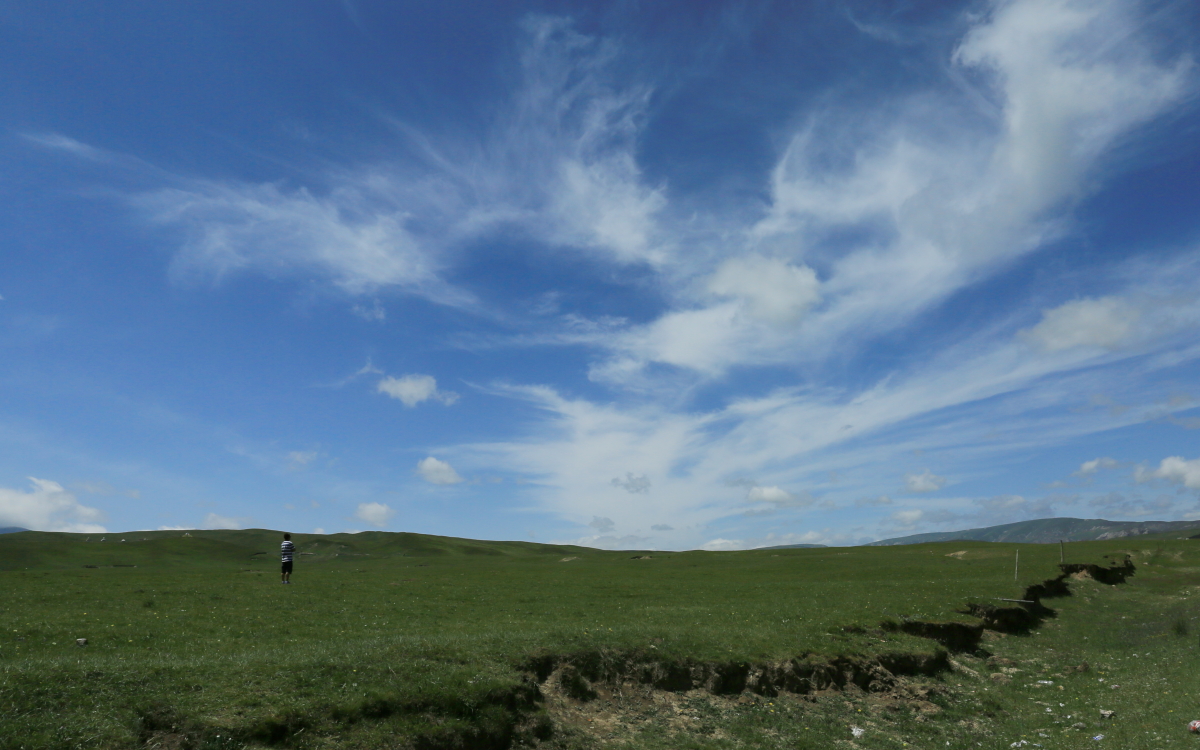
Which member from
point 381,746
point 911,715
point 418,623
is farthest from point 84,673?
point 911,715

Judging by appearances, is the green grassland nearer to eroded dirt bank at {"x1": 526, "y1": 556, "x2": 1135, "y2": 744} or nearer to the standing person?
eroded dirt bank at {"x1": 526, "y1": 556, "x2": 1135, "y2": 744}

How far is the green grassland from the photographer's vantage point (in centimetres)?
1564

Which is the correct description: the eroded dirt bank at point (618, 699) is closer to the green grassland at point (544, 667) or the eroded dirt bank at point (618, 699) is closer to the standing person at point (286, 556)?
the green grassland at point (544, 667)

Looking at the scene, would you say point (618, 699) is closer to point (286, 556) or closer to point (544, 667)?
point (544, 667)

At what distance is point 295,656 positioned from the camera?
66.2 ft

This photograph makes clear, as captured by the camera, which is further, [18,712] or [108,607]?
[108,607]

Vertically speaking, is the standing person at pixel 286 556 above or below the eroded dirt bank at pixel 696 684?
above

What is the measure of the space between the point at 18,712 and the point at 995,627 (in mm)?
46983

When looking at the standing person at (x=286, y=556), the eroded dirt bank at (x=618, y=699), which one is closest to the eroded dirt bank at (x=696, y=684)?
the eroded dirt bank at (x=618, y=699)

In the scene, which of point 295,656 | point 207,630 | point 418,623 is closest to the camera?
point 295,656

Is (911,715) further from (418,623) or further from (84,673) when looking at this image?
(84,673)

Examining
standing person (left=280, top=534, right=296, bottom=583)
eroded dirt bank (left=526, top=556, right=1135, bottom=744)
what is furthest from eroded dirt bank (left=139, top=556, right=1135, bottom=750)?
standing person (left=280, top=534, right=296, bottom=583)

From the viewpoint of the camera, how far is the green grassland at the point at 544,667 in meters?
15.6

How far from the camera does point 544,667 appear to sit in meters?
22.3
